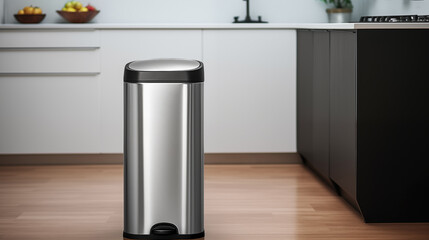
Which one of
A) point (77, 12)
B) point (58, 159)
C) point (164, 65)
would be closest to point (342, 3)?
point (77, 12)

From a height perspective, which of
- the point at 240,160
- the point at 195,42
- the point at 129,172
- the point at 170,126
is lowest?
the point at 240,160

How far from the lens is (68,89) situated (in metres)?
4.21

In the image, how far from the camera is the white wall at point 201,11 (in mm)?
4770

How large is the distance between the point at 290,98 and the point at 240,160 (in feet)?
1.66

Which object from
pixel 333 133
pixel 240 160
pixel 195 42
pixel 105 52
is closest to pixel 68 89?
pixel 105 52

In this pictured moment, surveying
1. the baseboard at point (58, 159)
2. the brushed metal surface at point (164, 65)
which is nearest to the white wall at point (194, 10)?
the baseboard at point (58, 159)

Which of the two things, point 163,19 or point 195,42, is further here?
point 163,19

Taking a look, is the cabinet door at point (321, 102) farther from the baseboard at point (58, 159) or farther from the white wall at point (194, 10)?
the baseboard at point (58, 159)

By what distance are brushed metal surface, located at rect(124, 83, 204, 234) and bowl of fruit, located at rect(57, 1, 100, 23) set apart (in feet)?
6.96

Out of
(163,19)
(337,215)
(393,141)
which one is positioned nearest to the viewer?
(393,141)

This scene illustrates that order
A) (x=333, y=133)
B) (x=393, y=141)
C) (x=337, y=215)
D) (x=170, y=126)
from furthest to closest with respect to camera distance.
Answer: (x=333, y=133) < (x=337, y=215) < (x=393, y=141) < (x=170, y=126)

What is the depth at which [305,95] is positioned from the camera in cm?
400

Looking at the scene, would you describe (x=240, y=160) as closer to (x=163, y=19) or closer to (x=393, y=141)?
(x=163, y=19)

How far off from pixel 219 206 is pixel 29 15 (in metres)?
2.10
